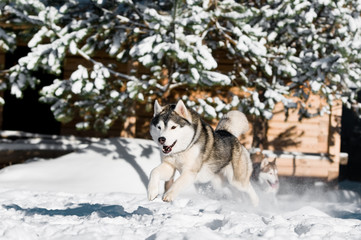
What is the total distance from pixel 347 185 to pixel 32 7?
31.5 ft

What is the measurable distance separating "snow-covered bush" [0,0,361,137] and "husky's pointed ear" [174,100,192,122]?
2169 mm

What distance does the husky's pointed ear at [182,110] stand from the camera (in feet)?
17.1

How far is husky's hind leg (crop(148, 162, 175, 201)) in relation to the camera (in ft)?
15.6

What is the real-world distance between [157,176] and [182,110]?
77 centimetres

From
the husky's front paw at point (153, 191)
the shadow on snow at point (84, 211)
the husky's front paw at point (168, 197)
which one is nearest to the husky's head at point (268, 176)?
the shadow on snow at point (84, 211)

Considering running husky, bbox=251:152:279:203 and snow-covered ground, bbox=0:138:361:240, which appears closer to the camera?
snow-covered ground, bbox=0:138:361:240

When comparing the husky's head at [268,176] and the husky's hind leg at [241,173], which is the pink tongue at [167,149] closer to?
the husky's hind leg at [241,173]

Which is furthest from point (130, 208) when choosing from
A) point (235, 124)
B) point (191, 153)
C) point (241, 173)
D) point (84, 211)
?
point (191, 153)

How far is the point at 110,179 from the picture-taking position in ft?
29.8

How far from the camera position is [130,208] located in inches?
275

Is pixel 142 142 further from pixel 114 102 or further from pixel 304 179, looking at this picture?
pixel 304 179

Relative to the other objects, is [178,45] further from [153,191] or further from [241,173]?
[153,191]

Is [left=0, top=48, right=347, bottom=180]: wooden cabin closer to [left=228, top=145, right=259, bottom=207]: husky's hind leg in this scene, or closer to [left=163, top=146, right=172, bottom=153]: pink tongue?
[left=228, top=145, right=259, bottom=207]: husky's hind leg

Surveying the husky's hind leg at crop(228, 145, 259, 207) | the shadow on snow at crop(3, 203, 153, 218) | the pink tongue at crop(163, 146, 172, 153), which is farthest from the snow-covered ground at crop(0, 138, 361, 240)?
the pink tongue at crop(163, 146, 172, 153)
